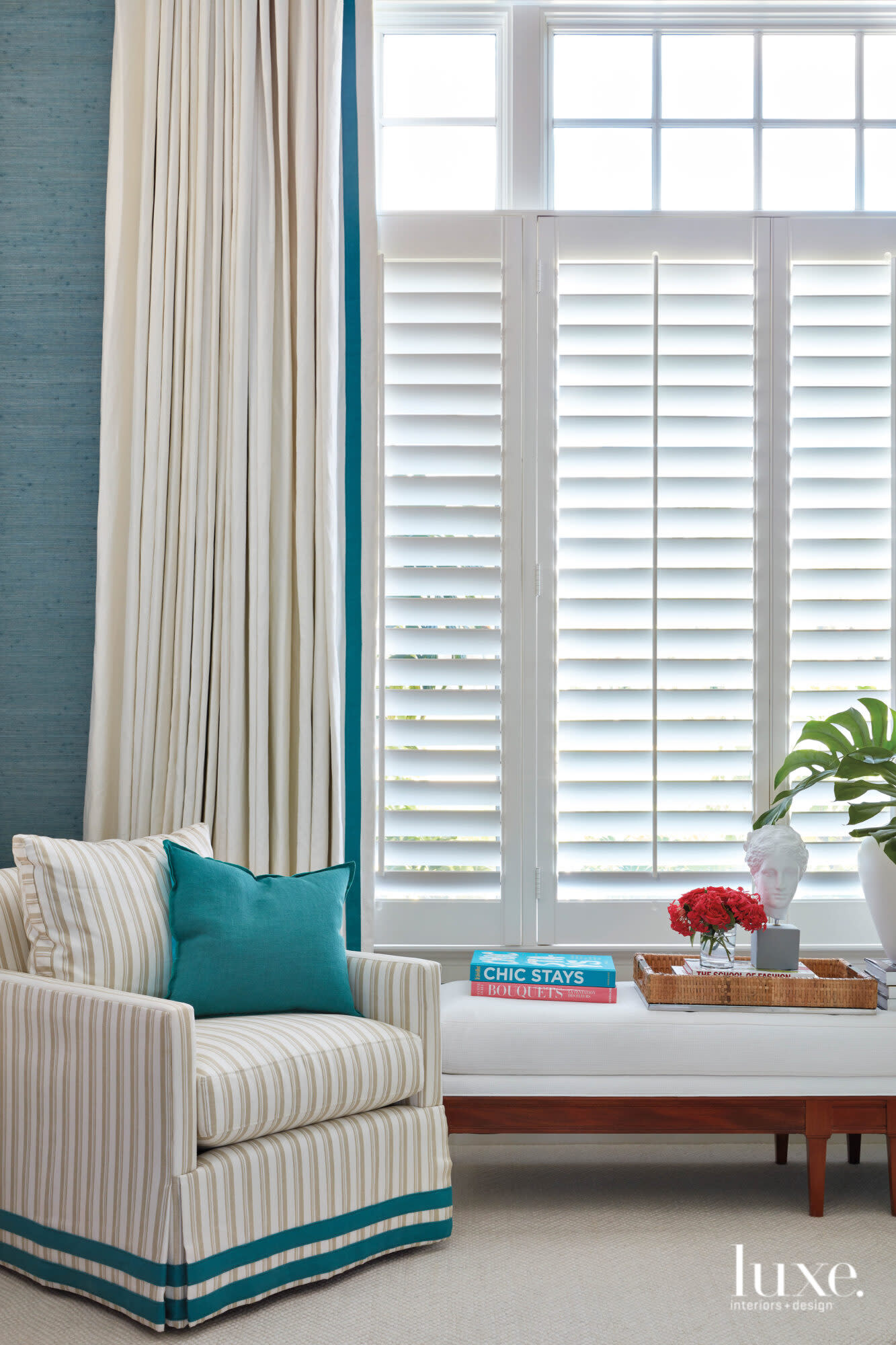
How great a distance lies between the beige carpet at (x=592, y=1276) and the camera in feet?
6.23

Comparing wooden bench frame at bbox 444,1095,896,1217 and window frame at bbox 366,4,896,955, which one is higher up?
window frame at bbox 366,4,896,955

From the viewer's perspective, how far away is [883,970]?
8.22ft

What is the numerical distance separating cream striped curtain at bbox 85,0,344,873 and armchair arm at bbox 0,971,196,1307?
779 mm

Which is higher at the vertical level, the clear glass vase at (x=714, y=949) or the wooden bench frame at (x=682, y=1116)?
the clear glass vase at (x=714, y=949)

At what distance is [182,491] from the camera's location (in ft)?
9.30

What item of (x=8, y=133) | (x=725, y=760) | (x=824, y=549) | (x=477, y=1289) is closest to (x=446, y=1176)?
(x=477, y=1289)

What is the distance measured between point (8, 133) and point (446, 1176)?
9.14ft

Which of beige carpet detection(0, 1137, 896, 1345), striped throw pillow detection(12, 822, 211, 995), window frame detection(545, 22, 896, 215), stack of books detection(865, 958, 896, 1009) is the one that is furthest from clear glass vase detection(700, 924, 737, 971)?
window frame detection(545, 22, 896, 215)

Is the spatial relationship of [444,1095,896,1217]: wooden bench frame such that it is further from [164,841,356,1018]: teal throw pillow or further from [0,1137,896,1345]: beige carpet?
[164,841,356,1018]: teal throw pillow

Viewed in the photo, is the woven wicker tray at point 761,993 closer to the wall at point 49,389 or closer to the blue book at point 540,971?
the blue book at point 540,971

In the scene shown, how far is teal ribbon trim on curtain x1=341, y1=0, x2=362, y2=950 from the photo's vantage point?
9.48ft
